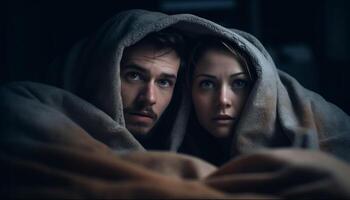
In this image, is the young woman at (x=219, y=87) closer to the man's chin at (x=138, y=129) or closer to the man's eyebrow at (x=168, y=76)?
the man's eyebrow at (x=168, y=76)

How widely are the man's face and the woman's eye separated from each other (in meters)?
0.20

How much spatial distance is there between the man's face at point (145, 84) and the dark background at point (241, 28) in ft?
2.03

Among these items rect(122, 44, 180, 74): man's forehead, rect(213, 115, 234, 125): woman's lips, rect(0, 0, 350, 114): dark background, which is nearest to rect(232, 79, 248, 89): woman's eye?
rect(213, 115, 234, 125): woman's lips

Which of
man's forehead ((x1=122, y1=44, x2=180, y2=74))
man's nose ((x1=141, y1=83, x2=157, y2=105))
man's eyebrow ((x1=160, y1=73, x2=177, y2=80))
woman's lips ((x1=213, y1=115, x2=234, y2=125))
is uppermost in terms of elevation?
man's forehead ((x1=122, y1=44, x2=180, y2=74))

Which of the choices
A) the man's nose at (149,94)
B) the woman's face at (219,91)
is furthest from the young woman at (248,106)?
the man's nose at (149,94)

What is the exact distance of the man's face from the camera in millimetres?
1555

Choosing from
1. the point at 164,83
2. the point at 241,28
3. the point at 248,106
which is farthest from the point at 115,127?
the point at 241,28

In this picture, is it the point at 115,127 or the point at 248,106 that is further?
the point at 248,106

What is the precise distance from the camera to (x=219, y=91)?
5.09 ft

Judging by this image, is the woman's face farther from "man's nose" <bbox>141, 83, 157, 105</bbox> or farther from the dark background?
the dark background

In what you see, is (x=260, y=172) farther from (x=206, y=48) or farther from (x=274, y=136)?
(x=206, y=48)

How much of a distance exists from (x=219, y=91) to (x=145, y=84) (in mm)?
237

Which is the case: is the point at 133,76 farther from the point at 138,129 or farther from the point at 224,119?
the point at 224,119

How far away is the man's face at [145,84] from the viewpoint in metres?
1.55
